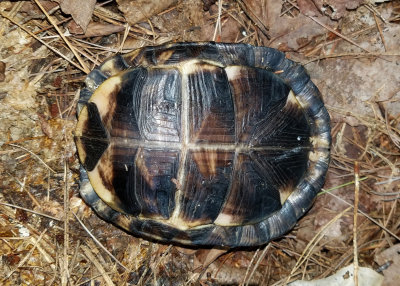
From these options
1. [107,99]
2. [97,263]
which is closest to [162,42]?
[107,99]

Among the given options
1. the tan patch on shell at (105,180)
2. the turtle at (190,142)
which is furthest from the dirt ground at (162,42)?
the tan patch on shell at (105,180)

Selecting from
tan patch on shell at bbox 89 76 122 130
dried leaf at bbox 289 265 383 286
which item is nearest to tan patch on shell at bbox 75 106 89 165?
tan patch on shell at bbox 89 76 122 130

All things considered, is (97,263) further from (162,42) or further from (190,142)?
(162,42)

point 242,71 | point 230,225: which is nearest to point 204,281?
point 230,225

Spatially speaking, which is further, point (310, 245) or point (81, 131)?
point (310, 245)

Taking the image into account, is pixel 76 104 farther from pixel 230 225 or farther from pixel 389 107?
pixel 389 107

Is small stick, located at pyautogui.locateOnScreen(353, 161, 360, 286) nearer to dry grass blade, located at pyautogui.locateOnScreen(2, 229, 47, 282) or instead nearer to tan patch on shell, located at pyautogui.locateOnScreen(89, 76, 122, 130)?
tan patch on shell, located at pyautogui.locateOnScreen(89, 76, 122, 130)
